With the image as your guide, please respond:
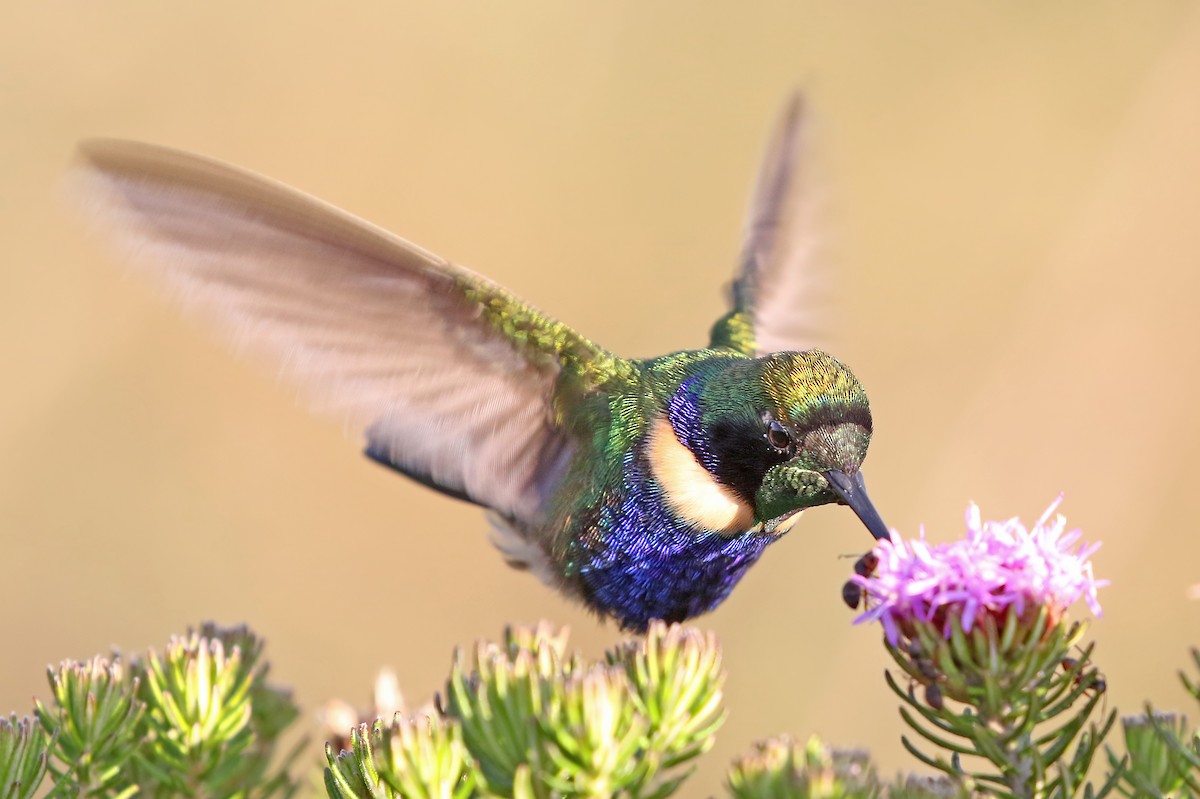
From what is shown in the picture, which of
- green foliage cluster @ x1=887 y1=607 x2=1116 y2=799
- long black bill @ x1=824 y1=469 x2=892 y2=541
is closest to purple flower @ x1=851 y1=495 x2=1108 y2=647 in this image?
green foliage cluster @ x1=887 y1=607 x2=1116 y2=799

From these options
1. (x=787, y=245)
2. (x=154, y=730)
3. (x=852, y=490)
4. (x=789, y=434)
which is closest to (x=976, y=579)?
(x=852, y=490)

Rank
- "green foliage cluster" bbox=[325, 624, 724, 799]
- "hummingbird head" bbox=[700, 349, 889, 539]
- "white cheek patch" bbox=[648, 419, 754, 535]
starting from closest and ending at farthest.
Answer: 1. "green foliage cluster" bbox=[325, 624, 724, 799]
2. "hummingbird head" bbox=[700, 349, 889, 539]
3. "white cheek patch" bbox=[648, 419, 754, 535]

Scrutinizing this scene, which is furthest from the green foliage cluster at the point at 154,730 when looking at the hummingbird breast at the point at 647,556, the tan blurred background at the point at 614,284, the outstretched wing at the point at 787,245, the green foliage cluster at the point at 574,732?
the tan blurred background at the point at 614,284

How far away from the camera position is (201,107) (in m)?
6.97

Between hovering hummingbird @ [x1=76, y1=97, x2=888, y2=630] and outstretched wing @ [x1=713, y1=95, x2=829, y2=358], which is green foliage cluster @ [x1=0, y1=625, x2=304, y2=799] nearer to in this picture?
hovering hummingbird @ [x1=76, y1=97, x2=888, y2=630]

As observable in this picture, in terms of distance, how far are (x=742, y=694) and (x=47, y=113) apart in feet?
17.0

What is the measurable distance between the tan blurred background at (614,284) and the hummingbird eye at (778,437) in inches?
148

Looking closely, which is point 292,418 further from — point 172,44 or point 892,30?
point 892,30

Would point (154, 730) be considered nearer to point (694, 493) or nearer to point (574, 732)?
point (574, 732)

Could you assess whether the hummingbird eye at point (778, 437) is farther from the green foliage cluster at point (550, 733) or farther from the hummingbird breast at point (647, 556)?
the green foliage cluster at point (550, 733)

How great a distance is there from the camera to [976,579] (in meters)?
1.70

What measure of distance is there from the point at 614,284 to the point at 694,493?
4.69 metres

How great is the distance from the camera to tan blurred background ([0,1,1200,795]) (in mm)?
6340

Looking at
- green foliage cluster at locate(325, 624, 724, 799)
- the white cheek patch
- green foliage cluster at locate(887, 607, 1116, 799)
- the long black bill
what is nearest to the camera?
green foliage cluster at locate(325, 624, 724, 799)
